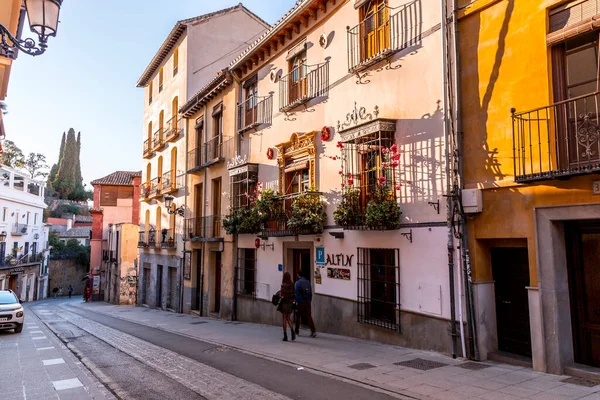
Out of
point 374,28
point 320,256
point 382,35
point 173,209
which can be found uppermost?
point 374,28

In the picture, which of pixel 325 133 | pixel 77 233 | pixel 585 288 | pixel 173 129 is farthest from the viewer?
pixel 77 233

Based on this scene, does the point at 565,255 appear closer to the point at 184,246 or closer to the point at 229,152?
the point at 229,152

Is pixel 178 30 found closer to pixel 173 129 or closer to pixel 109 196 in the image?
pixel 173 129

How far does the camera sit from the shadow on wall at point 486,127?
7.89 metres

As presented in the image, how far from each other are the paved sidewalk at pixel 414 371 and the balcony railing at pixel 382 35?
637 cm

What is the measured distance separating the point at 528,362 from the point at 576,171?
3199mm

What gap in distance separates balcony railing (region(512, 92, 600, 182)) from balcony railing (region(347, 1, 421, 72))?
3.30m

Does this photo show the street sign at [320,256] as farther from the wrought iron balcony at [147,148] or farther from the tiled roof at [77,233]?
the tiled roof at [77,233]

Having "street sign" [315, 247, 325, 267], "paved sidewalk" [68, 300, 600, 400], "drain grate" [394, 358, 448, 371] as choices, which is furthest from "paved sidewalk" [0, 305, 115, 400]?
"street sign" [315, 247, 325, 267]

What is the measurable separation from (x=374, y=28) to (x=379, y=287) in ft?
20.3

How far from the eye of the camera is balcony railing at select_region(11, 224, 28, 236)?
4344 cm

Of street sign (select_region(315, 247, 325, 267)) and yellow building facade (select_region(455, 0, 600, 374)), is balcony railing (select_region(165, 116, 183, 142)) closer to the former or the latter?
street sign (select_region(315, 247, 325, 267))

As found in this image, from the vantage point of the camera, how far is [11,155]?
53.4 metres

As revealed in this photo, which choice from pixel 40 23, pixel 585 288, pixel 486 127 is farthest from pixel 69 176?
pixel 585 288
